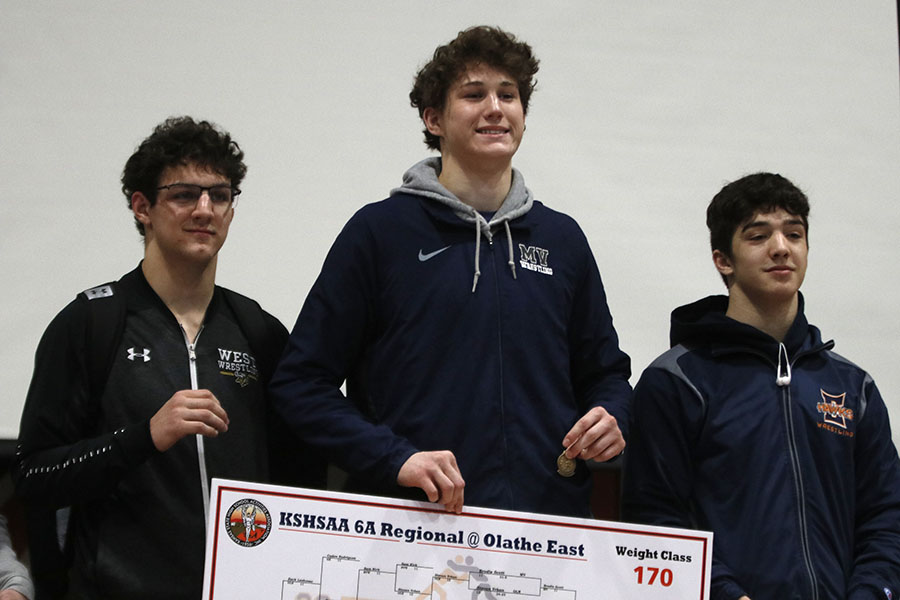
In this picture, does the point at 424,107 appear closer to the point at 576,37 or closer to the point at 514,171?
the point at 514,171

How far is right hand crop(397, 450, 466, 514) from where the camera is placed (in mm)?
1771

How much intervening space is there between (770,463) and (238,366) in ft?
3.87

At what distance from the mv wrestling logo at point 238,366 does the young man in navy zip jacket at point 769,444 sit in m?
0.88

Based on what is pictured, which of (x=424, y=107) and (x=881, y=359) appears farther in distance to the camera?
(x=881, y=359)

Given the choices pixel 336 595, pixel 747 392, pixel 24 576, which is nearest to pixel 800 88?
pixel 747 392

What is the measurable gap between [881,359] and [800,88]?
92 centimetres

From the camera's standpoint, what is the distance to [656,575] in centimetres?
185

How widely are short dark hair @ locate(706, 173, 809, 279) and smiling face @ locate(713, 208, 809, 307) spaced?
18 mm

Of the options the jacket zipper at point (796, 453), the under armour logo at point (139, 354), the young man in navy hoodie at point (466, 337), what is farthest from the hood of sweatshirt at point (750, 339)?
the under armour logo at point (139, 354)

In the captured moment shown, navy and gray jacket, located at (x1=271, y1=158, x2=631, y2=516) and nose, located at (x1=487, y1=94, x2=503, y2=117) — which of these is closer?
navy and gray jacket, located at (x1=271, y1=158, x2=631, y2=516)

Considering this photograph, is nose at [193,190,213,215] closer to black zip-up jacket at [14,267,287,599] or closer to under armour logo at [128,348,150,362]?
black zip-up jacket at [14,267,287,599]

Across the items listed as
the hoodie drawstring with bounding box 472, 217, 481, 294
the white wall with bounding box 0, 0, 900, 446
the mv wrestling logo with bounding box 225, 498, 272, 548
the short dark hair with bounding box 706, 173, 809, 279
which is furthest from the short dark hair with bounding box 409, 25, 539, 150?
the mv wrestling logo with bounding box 225, 498, 272, 548

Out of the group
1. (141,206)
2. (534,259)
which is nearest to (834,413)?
(534,259)

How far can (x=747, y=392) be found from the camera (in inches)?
87.1
